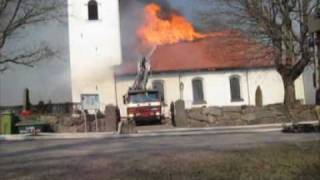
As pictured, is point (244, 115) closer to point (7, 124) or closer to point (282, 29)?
point (282, 29)

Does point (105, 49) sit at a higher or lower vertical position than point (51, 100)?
higher

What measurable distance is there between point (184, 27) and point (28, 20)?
2689cm

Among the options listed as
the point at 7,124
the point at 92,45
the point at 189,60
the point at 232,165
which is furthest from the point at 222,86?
the point at 232,165

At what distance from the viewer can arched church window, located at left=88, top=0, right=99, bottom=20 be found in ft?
228

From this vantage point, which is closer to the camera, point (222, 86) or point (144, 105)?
point (144, 105)

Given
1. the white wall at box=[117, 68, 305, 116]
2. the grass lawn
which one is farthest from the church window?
the grass lawn

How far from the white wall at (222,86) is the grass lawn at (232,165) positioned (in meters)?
47.0

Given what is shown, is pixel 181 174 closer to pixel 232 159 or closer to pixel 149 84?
pixel 232 159

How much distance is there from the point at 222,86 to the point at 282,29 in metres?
20.1

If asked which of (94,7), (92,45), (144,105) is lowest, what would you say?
(144,105)

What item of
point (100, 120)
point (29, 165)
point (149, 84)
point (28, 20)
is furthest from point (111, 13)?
point (29, 165)

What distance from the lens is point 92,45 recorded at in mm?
68562

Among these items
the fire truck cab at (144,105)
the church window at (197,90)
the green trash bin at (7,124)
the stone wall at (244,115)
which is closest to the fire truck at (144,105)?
the fire truck cab at (144,105)

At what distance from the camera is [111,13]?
69688 millimetres
